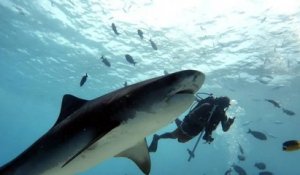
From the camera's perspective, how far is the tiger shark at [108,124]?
332cm

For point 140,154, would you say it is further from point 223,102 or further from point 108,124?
point 223,102

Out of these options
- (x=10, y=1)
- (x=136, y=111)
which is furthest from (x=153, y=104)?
(x=10, y=1)

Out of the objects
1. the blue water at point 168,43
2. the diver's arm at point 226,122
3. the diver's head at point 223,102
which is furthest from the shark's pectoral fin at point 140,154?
the blue water at point 168,43

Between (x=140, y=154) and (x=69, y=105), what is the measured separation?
1261mm

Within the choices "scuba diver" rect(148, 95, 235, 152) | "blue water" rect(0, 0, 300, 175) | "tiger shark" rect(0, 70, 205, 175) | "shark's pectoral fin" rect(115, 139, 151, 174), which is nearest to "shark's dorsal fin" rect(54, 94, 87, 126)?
"tiger shark" rect(0, 70, 205, 175)

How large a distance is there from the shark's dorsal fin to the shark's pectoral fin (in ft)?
3.16

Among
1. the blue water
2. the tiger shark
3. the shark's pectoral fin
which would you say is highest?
the tiger shark

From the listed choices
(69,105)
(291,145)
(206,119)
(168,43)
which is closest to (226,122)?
(206,119)

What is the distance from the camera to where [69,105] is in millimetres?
4391

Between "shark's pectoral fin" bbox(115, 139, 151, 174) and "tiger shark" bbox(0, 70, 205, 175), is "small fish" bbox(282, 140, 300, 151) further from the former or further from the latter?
"tiger shark" bbox(0, 70, 205, 175)

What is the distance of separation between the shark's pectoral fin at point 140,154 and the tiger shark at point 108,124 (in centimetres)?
65

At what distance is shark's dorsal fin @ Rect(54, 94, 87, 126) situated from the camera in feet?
14.2

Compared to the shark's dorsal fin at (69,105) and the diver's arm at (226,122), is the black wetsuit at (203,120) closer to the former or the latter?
the diver's arm at (226,122)

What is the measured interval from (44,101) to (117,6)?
4437 centimetres
